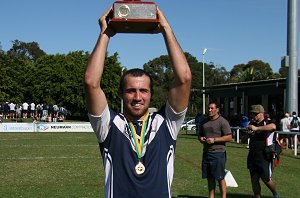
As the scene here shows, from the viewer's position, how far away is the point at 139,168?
10.5 feet

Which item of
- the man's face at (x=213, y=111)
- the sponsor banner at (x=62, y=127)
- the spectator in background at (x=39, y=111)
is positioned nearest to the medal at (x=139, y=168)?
the man's face at (x=213, y=111)

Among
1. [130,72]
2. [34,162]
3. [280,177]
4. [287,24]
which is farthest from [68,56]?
[130,72]

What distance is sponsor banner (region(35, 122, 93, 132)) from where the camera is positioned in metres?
37.3

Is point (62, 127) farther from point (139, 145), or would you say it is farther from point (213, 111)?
point (139, 145)

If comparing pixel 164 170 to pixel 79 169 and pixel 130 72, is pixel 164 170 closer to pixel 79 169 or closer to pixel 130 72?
pixel 130 72

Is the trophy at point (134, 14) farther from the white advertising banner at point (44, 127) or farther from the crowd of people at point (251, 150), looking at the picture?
the white advertising banner at point (44, 127)

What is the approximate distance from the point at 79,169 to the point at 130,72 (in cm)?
1190

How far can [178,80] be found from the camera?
10.8 feet

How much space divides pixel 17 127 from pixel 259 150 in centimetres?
2965

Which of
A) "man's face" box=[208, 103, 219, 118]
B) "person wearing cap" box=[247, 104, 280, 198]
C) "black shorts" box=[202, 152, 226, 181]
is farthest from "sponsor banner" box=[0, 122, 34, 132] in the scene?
"person wearing cap" box=[247, 104, 280, 198]

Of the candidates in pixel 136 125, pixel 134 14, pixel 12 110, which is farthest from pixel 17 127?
pixel 134 14

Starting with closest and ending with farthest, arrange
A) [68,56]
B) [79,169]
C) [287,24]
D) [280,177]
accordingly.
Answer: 1. [280,177]
2. [79,169]
3. [287,24]
4. [68,56]

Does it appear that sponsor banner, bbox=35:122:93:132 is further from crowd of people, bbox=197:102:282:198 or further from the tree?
the tree

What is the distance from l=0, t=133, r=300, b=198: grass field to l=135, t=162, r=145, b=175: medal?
24.6 ft
